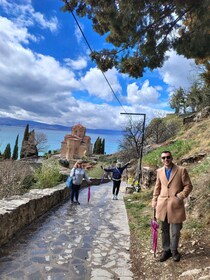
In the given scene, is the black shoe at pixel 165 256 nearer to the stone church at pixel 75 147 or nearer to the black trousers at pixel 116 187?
the black trousers at pixel 116 187

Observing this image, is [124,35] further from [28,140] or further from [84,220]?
[28,140]

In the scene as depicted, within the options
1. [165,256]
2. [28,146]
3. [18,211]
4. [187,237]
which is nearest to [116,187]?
[18,211]

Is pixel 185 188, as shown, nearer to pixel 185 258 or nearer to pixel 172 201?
pixel 172 201

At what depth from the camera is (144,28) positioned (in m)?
7.05

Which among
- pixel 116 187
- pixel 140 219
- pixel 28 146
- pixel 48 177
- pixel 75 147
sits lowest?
pixel 140 219

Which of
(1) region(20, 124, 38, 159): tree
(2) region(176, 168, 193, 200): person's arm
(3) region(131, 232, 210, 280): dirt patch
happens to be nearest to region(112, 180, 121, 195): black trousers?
(3) region(131, 232, 210, 280): dirt patch

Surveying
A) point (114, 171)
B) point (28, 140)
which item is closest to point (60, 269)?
point (114, 171)

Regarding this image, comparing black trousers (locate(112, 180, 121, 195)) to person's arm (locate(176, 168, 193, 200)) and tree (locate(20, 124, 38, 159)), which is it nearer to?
person's arm (locate(176, 168, 193, 200))

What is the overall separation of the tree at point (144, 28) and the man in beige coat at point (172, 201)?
3.46 meters

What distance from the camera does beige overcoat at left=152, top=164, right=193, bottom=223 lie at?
436cm

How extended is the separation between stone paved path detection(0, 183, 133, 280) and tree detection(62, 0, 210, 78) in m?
4.32

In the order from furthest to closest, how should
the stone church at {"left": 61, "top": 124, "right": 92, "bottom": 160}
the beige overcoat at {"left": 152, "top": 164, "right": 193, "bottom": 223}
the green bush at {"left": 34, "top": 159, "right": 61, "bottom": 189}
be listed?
the stone church at {"left": 61, "top": 124, "right": 92, "bottom": 160} → the green bush at {"left": 34, "top": 159, "right": 61, "bottom": 189} → the beige overcoat at {"left": 152, "top": 164, "right": 193, "bottom": 223}

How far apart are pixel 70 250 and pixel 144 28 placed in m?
5.61

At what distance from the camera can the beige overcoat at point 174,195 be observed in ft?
14.3
